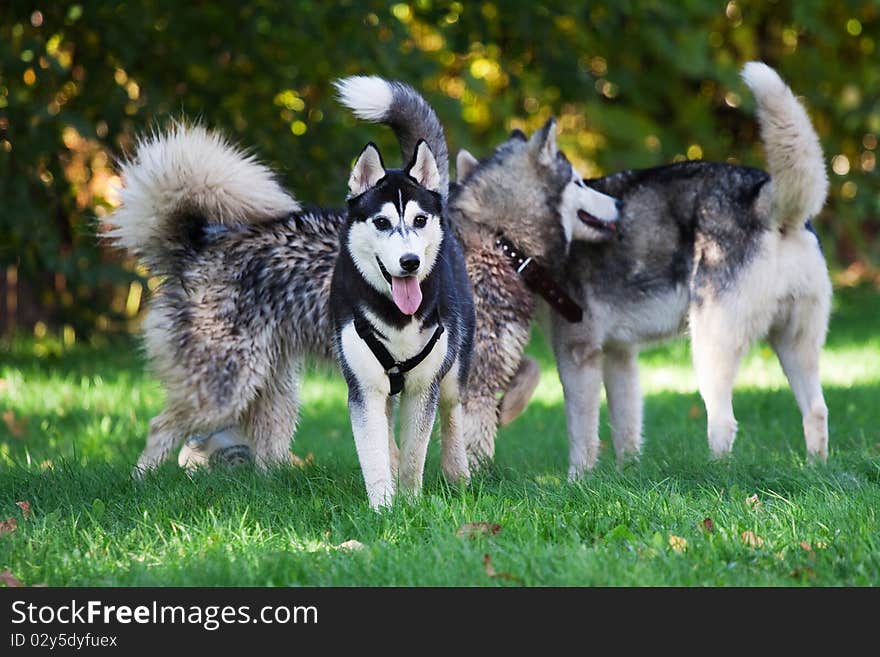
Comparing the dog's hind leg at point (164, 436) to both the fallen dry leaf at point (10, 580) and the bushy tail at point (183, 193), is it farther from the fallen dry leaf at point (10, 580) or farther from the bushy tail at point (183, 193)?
the fallen dry leaf at point (10, 580)

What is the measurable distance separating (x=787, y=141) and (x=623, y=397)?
1726mm

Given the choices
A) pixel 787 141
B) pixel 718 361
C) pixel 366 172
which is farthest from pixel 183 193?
pixel 787 141

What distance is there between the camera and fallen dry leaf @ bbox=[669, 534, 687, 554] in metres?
4.14

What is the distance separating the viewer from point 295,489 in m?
5.24

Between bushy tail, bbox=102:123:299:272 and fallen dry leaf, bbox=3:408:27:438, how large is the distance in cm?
226

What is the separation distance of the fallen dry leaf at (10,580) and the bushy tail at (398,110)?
2323 millimetres

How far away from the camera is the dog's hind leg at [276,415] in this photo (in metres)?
6.02

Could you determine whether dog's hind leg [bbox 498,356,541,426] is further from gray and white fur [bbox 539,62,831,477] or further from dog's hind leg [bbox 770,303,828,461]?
dog's hind leg [bbox 770,303,828,461]

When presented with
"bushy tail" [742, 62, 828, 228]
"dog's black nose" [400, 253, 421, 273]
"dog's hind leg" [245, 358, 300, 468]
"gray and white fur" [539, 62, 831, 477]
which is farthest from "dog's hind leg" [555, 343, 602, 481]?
"dog's black nose" [400, 253, 421, 273]

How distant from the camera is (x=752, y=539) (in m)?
4.21

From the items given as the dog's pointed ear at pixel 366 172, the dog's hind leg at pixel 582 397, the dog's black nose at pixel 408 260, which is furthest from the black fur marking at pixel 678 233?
the dog's black nose at pixel 408 260

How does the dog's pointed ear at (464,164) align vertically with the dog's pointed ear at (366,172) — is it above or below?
above

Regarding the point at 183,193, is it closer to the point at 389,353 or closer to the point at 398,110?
the point at 398,110

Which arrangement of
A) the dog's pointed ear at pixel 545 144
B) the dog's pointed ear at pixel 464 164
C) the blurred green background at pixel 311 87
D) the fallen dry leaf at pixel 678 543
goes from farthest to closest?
the blurred green background at pixel 311 87 → the dog's pointed ear at pixel 464 164 → the dog's pointed ear at pixel 545 144 → the fallen dry leaf at pixel 678 543
